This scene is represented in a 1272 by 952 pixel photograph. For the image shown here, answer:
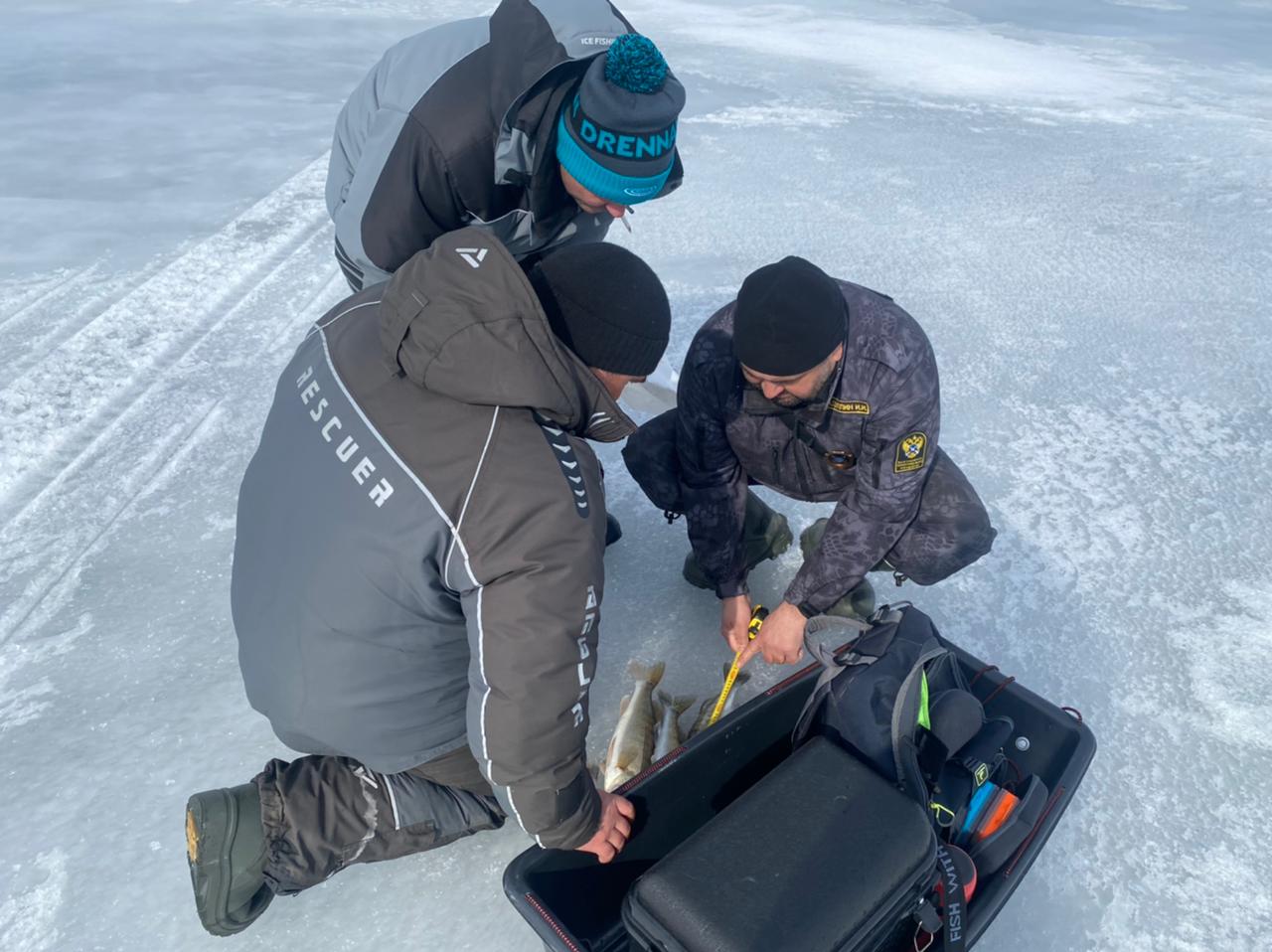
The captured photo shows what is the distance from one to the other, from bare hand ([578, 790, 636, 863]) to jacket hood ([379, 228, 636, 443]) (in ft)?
2.27

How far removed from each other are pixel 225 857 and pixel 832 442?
1.47 metres

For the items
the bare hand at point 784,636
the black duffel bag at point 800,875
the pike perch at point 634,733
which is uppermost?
the black duffel bag at point 800,875

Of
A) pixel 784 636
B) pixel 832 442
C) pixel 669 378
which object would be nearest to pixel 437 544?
pixel 784 636

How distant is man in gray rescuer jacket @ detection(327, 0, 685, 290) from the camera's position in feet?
6.05

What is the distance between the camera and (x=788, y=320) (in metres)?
1.69

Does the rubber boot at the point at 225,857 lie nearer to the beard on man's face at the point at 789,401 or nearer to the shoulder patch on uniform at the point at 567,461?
the shoulder patch on uniform at the point at 567,461

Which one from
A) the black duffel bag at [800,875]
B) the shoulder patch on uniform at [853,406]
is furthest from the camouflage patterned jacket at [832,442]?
the black duffel bag at [800,875]

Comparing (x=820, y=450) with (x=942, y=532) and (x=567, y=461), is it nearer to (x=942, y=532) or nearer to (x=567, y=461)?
(x=942, y=532)

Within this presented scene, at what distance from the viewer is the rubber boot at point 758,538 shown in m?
2.37

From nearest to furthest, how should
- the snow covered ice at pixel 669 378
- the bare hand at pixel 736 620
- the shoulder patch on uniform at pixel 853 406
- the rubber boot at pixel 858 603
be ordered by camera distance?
the snow covered ice at pixel 669 378, the shoulder patch on uniform at pixel 853 406, the bare hand at pixel 736 620, the rubber boot at pixel 858 603

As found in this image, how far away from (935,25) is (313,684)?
8050 mm

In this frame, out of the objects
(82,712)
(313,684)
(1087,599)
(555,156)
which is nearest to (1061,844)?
(1087,599)

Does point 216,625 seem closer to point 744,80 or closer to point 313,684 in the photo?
point 313,684

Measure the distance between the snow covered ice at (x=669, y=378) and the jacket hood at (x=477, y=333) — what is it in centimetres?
100
